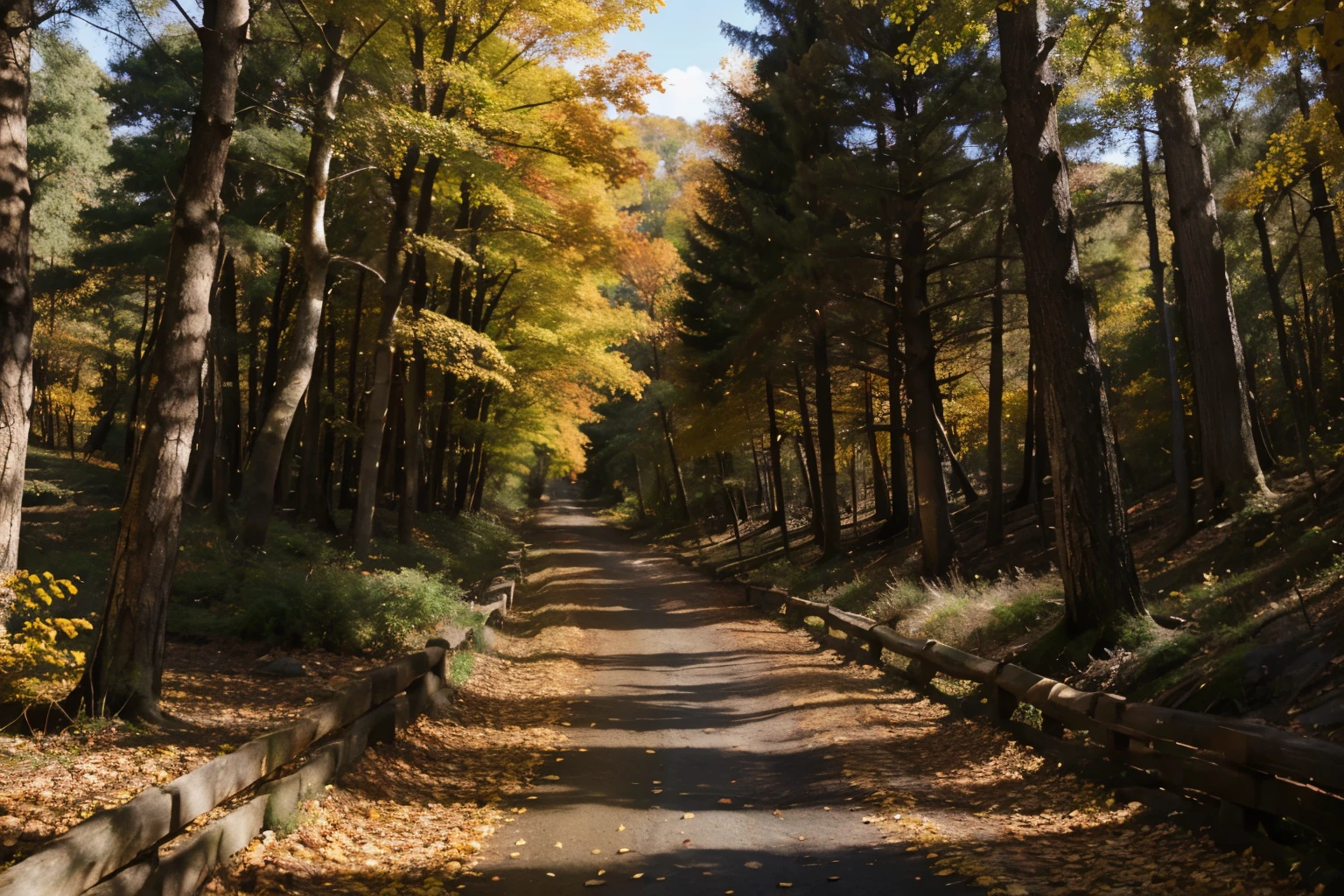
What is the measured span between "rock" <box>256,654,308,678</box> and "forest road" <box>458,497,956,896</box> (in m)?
2.92

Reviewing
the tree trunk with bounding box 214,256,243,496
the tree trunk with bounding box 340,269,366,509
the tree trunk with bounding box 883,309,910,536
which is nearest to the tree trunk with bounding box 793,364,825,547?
the tree trunk with bounding box 883,309,910,536

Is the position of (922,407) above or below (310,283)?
below

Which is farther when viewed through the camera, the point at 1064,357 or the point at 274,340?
the point at 274,340

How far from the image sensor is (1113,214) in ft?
81.3

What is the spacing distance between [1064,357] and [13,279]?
9.16 metres

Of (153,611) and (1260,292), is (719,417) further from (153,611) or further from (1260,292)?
(153,611)

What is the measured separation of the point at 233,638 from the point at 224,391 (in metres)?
16.0

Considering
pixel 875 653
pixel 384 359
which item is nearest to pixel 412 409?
pixel 384 359

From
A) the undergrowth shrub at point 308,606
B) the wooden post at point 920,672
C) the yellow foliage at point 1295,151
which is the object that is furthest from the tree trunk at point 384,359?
the yellow foliage at point 1295,151

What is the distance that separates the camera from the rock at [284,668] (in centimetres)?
990

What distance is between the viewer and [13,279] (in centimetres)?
766

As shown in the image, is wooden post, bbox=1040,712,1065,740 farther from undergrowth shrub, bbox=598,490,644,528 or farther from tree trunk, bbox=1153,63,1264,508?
undergrowth shrub, bbox=598,490,644,528

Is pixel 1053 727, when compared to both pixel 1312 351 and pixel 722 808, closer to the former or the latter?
pixel 722 808

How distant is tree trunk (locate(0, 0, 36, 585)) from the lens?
7594mm
